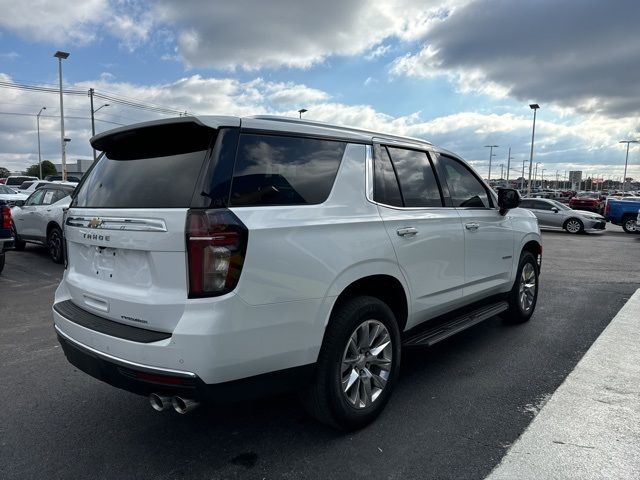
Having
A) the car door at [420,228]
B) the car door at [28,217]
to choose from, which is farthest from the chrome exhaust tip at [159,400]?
the car door at [28,217]

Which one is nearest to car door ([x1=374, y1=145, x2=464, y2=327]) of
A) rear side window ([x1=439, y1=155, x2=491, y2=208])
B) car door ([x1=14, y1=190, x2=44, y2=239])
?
rear side window ([x1=439, y1=155, x2=491, y2=208])

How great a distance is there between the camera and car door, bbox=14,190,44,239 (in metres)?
10.7

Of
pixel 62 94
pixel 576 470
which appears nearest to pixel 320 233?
pixel 576 470

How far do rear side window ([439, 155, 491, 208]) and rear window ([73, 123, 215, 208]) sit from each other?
96.7 inches

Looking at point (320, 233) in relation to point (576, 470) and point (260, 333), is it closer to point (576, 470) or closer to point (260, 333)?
point (260, 333)

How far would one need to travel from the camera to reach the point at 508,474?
2680 millimetres

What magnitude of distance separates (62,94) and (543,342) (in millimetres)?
38111

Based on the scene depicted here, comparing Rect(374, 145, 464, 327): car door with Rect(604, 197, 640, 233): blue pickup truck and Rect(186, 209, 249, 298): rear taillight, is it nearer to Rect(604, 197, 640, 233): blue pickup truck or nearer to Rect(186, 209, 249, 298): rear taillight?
Rect(186, 209, 249, 298): rear taillight

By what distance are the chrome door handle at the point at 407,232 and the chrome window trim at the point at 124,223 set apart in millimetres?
1637

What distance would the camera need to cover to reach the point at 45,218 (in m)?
10.2

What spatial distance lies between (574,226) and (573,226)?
4 cm

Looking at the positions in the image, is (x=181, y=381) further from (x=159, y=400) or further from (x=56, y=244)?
(x=56, y=244)

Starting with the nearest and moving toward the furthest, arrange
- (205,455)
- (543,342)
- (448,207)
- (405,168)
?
(205,455)
(405,168)
(448,207)
(543,342)

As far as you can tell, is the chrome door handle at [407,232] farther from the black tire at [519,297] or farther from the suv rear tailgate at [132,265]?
the black tire at [519,297]
